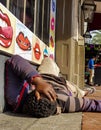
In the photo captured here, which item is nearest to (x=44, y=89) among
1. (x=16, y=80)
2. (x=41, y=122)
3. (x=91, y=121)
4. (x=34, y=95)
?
(x=34, y=95)

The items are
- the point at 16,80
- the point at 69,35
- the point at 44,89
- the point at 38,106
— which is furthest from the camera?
the point at 69,35

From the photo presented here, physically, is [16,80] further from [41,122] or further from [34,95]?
[41,122]

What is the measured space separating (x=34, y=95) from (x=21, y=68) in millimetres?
541

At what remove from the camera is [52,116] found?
466 centimetres

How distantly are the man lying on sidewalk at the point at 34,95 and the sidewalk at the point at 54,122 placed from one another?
0.36 ft

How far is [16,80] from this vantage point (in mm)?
4973

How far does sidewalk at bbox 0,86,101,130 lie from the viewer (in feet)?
12.7

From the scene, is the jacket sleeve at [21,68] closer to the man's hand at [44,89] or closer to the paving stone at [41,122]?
the man's hand at [44,89]

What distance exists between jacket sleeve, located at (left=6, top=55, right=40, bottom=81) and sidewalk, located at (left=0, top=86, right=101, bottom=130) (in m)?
0.48

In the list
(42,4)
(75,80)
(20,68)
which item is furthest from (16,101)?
(75,80)

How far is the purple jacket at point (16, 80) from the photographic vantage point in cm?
475

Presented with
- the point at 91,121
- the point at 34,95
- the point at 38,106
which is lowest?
the point at 91,121

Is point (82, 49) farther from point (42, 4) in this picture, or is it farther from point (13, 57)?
point (13, 57)

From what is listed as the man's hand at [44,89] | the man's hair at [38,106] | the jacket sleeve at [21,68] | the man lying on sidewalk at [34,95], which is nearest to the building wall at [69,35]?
Result: the man lying on sidewalk at [34,95]
